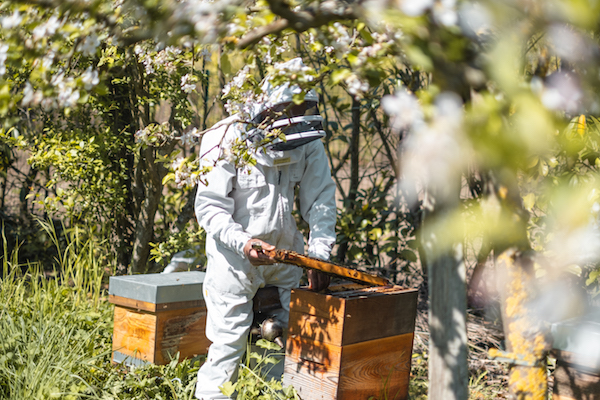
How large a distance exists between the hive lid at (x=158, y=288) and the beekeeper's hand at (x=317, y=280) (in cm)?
73

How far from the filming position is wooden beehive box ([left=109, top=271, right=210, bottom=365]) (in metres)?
2.59

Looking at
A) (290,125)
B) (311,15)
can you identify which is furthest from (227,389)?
Answer: (311,15)

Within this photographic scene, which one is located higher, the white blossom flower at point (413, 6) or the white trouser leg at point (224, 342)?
the white blossom flower at point (413, 6)

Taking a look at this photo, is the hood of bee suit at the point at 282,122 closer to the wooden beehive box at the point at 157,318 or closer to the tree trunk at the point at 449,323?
the wooden beehive box at the point at 157,318

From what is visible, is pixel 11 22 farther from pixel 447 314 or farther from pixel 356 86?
pixel 447 314

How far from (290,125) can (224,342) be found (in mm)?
971

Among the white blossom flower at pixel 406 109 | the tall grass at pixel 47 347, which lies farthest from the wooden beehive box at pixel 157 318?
the white blossom flower at pixel 406 109

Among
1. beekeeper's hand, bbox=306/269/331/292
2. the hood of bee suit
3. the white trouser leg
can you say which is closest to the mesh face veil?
the hood of bee suit

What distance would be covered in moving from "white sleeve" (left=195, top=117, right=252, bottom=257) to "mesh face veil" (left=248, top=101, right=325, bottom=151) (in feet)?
0.67

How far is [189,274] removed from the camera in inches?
115

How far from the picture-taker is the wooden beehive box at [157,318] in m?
2.59

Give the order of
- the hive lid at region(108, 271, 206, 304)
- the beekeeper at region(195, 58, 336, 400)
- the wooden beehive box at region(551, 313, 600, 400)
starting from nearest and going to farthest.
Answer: the wooden beehive box at region(551, 313, 600, 400)
the beekeeper at region(195, 58, 336, 400)
the hive lid at region(108, 271, 206, 304)

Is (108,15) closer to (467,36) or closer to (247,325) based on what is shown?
(467,36)

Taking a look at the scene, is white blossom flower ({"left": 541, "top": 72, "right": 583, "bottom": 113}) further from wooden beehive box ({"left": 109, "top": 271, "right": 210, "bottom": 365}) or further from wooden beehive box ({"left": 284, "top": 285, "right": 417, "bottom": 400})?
wooden beehive box ({"left": 109, "top": 271, "right": 210, "bottom": 365})
